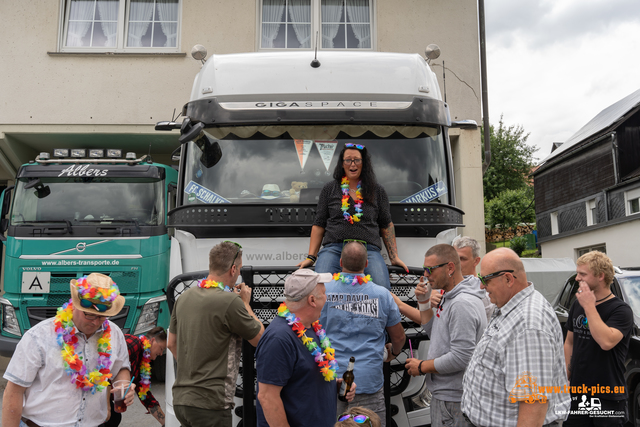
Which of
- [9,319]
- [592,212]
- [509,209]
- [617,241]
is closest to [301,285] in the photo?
[9,319]

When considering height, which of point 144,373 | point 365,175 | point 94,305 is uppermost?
point 365,175

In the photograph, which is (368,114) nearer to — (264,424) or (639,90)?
(264,424)

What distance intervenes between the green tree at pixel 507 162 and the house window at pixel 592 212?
13.3 m

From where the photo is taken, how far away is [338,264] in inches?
157

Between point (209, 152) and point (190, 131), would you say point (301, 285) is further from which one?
point (190, 131)

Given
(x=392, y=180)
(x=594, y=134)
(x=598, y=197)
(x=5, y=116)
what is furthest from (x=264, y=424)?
(x=594, y=134)

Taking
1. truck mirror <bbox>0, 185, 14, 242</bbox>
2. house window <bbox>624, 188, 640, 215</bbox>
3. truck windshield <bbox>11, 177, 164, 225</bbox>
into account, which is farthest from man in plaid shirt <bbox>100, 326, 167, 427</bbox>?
house window <bbox>624, 188, 640, 215</bbox>

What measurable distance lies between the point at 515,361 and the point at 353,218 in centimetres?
179

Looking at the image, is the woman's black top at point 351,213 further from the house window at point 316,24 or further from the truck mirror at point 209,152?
the house window at point 316,24

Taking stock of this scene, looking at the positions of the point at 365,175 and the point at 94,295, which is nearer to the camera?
the point at 94,295

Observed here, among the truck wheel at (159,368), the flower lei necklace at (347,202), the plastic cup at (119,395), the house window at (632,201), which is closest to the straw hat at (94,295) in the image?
the plastic cup at (119,395)

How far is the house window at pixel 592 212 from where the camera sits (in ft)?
95.6

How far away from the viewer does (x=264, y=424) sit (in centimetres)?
295

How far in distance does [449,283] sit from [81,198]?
6.19m
